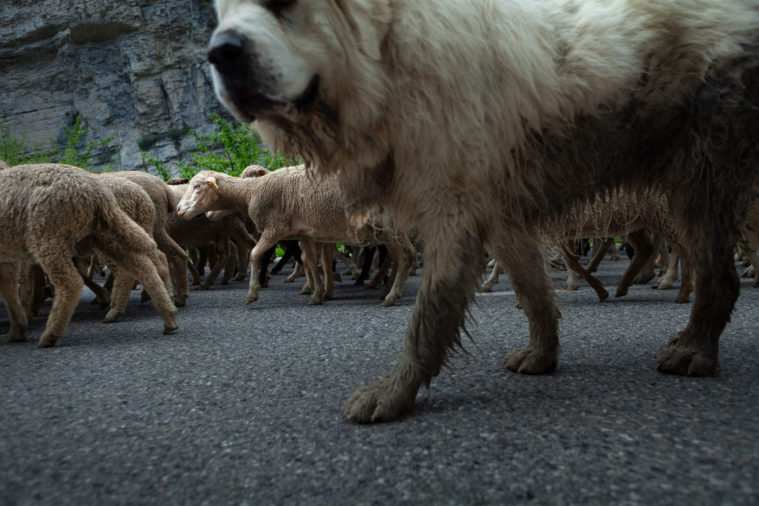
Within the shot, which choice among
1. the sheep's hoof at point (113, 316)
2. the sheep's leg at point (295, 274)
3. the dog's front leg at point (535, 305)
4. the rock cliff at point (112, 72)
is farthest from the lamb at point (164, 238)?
the rock cliff at point (112, 72)

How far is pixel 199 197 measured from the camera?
7461 mm

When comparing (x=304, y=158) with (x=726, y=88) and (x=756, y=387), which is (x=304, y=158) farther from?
(x=756, y=387)

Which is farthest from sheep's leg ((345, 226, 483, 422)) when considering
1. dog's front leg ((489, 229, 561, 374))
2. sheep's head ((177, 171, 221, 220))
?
sheep's head ((177, 171, 221, 220))

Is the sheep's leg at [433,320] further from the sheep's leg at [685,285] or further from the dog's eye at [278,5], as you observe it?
the sheep's leg at [685,285]

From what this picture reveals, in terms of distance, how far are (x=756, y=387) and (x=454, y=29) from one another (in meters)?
1.87

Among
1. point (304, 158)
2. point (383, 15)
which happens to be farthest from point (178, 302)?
point (383, 15)

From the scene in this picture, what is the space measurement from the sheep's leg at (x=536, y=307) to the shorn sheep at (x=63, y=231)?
2.91 metres

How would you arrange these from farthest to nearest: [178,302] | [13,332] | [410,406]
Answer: [178,302] < [13,332] < [410,406]

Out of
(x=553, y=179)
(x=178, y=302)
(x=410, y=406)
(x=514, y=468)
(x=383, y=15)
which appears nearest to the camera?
(x=514, y=468)

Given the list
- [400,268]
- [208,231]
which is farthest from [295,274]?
[400,268]

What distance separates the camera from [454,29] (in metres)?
2.04

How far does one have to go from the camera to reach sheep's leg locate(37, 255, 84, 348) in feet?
13.2

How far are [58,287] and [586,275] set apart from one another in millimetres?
4705

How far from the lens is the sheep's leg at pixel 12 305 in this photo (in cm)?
442
